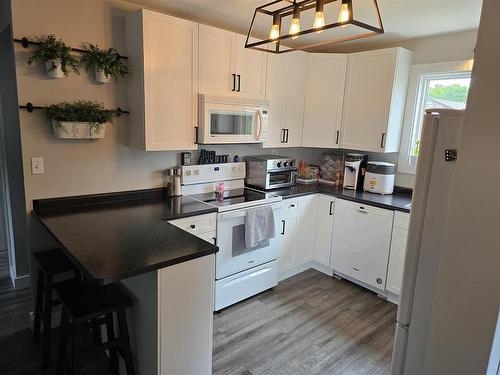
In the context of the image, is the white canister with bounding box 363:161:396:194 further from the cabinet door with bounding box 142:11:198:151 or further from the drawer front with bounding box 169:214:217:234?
the cabinet door with bounding box 142:11:198:151

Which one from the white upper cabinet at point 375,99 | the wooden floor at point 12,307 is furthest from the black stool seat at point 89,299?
the white upper cabinet at point 375,99

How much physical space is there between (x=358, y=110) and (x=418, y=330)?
2531mm

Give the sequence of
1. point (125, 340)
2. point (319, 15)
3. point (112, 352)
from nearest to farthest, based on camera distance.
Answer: point (319, 15)
point (125, 340)
point (112, 352)

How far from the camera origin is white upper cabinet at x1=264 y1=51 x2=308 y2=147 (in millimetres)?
3314

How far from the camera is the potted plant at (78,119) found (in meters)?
2.28

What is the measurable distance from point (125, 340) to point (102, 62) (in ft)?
6.12

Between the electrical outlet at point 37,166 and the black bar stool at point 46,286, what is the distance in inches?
22.4

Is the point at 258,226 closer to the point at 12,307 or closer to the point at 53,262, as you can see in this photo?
the point at 53,262

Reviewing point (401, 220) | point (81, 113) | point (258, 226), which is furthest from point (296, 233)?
point (81, 113)

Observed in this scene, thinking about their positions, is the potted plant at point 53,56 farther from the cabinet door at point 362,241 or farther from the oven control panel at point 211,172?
the cabinet door at point 362,241

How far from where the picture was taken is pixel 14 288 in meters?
3.08

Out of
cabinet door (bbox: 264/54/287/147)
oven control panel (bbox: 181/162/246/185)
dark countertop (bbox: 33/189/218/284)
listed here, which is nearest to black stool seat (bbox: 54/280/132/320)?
dark countertop (bbox: 33/189/218/284)

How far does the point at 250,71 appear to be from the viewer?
3.08m

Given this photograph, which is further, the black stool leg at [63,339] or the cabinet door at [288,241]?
the cabinet door at [288,241]
